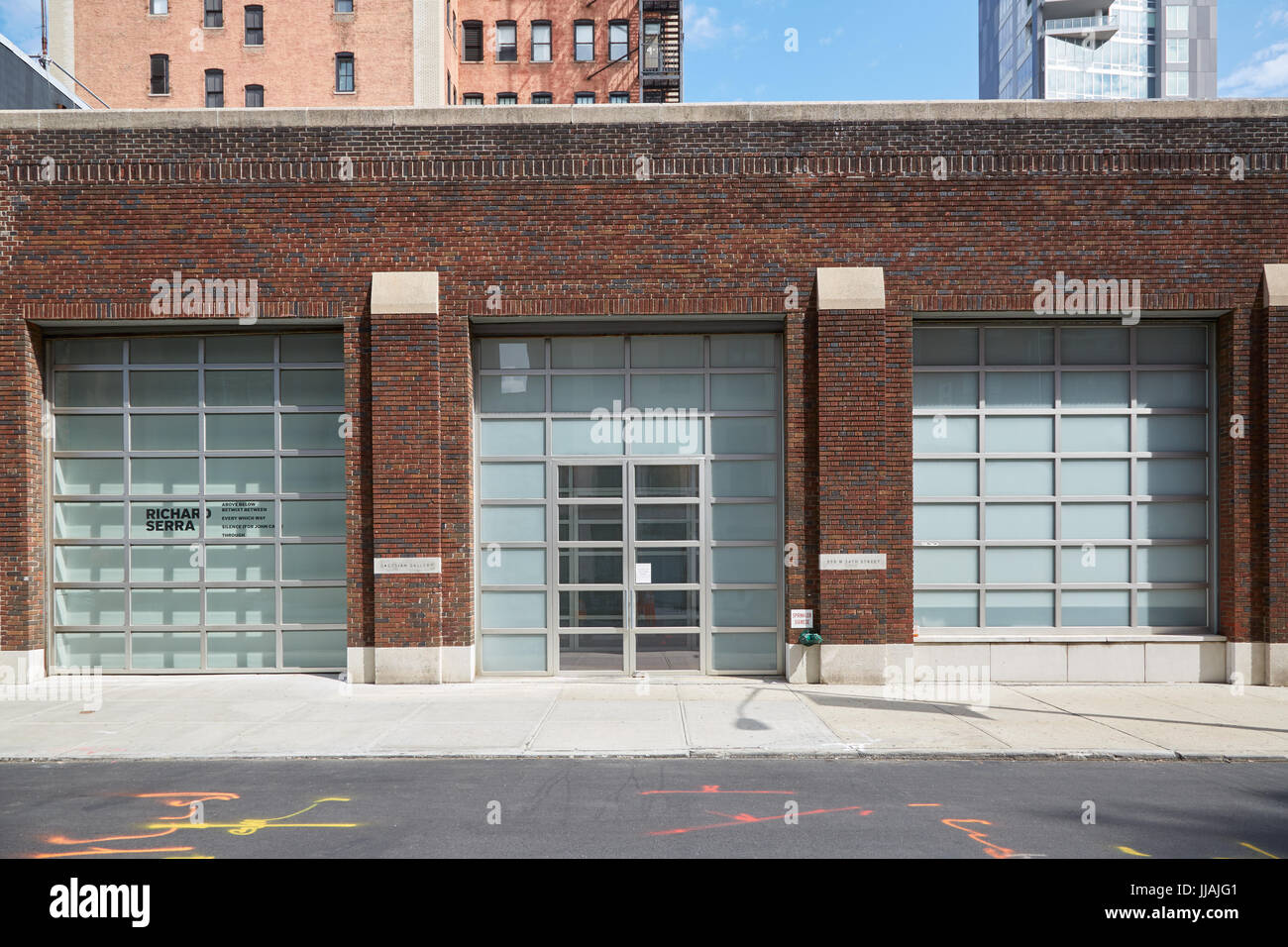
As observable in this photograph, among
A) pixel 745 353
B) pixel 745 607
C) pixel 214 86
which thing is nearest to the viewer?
pixel 745 607

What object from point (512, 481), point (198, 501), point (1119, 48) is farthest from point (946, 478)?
point (1119, 48)

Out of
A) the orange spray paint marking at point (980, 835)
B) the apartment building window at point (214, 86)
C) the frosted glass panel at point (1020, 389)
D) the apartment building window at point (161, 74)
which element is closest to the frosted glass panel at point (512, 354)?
the frosted glass panel at point (1020, 389)

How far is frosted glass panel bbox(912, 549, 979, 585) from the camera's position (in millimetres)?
12461

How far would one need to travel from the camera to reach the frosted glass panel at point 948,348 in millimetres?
12508

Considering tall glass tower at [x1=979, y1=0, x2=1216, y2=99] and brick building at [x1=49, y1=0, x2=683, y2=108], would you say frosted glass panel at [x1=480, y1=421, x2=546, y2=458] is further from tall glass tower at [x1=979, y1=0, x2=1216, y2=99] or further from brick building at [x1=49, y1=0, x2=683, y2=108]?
tall glass tower at [x1=979, y1=0, x2=1216, y2=99]

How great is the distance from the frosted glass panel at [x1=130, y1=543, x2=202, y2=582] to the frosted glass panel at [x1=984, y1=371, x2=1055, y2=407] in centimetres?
1158

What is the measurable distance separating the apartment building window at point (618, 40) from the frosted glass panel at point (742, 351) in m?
42.9

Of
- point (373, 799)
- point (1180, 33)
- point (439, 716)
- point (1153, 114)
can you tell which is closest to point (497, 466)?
point (439, 716)

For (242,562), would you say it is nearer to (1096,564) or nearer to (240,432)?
(240,432)

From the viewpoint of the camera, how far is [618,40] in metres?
49.7

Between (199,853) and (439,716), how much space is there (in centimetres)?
423

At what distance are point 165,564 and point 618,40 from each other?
45.5 meters

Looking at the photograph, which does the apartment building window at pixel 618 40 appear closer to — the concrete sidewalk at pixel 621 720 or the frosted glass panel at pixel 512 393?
the frosted glass panel at pixel 512 393

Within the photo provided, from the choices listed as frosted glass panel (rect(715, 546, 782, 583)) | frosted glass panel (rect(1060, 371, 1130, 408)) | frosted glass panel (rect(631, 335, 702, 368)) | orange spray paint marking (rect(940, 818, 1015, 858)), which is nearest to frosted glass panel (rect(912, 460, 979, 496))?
frosted glass panel (rect(1060, 371, 1130, 408))
